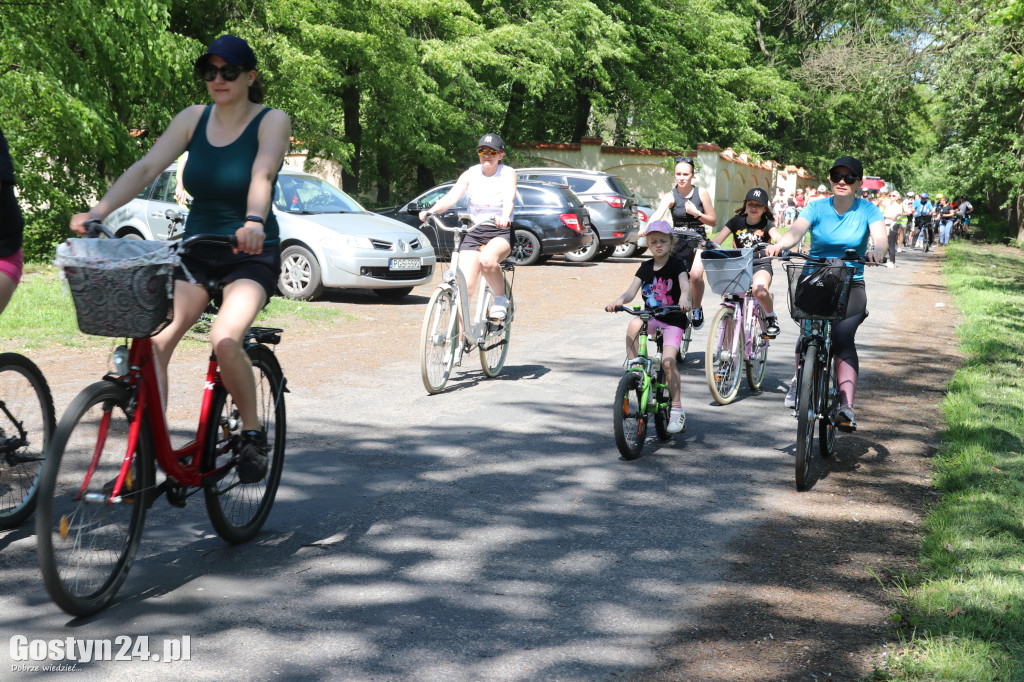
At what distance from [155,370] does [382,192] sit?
29.1 meters

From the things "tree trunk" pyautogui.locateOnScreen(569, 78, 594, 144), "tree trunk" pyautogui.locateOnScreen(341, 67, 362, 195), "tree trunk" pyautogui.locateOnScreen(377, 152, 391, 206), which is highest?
"tree trunk" pyautogui.locateOnScreen(569, 78, 594, 144)

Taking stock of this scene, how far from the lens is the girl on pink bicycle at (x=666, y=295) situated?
6.75 meters

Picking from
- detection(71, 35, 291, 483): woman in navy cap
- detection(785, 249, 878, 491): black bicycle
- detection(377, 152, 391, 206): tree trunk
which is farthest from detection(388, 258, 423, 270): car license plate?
detection(377, 152, 391, 206): tree trunk

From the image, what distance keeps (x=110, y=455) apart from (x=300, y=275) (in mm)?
10195

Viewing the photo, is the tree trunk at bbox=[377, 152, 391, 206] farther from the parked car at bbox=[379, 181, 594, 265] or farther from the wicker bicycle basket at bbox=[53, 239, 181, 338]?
the wicker bicycle basket at bbox=[53, 239, 181, 338]

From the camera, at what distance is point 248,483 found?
440 centimetres

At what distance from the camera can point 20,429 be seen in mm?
4426

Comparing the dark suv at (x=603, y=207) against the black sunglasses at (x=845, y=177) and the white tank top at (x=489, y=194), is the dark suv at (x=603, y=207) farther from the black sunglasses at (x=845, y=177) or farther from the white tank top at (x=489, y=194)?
the black sunglasses at (x=845, y=177)

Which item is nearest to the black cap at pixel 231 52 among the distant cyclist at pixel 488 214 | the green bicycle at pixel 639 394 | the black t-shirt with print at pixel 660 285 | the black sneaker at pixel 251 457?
the black sneaker at pixel 251 457

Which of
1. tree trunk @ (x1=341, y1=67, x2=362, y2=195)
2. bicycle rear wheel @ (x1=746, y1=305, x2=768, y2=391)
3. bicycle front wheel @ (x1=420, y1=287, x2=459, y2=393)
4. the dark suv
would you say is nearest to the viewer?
bicycle front wheel @ (x1=420, y1=287, x2=459, y2=393)

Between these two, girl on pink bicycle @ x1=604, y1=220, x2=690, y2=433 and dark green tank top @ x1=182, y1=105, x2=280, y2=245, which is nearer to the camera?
dark green tank top @ x1=182, y1=105, x2=280, y2=245

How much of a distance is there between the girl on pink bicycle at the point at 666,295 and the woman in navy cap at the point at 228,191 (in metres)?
3.13

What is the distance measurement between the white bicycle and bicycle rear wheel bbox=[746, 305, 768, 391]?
2.07 m

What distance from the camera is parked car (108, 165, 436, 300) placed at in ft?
44.5
